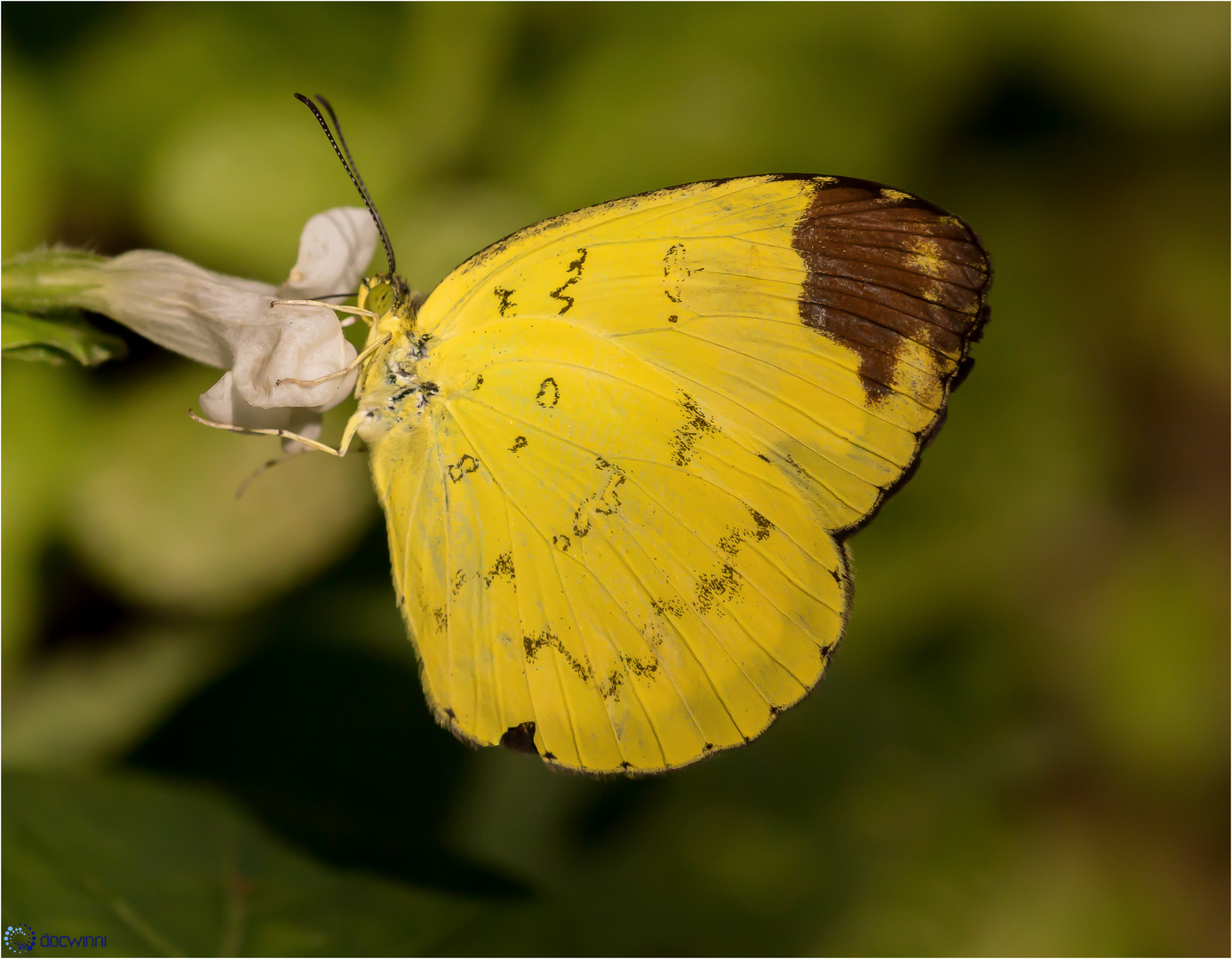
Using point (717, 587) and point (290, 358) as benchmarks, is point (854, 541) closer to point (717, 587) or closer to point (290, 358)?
point (717, 587)

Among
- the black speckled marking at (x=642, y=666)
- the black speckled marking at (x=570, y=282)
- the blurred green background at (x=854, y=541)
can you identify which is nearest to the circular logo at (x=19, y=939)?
the blurred green background at (x=854, y=541)

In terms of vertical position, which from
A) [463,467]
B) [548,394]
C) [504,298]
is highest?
[504,298]

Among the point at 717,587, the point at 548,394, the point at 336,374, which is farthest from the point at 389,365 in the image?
the point at 717,587

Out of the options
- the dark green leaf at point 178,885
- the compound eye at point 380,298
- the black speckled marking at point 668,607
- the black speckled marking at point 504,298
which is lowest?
the dark green leaf at point 178,885

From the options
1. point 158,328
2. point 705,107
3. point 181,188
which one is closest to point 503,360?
point 158,328

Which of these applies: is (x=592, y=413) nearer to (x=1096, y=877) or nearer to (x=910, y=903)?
(x=910, y=903)

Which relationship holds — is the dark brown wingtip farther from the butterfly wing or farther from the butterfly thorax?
the butterfly thorax

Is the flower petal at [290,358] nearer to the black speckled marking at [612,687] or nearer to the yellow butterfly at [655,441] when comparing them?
the yellow butterfly at [655,441]
